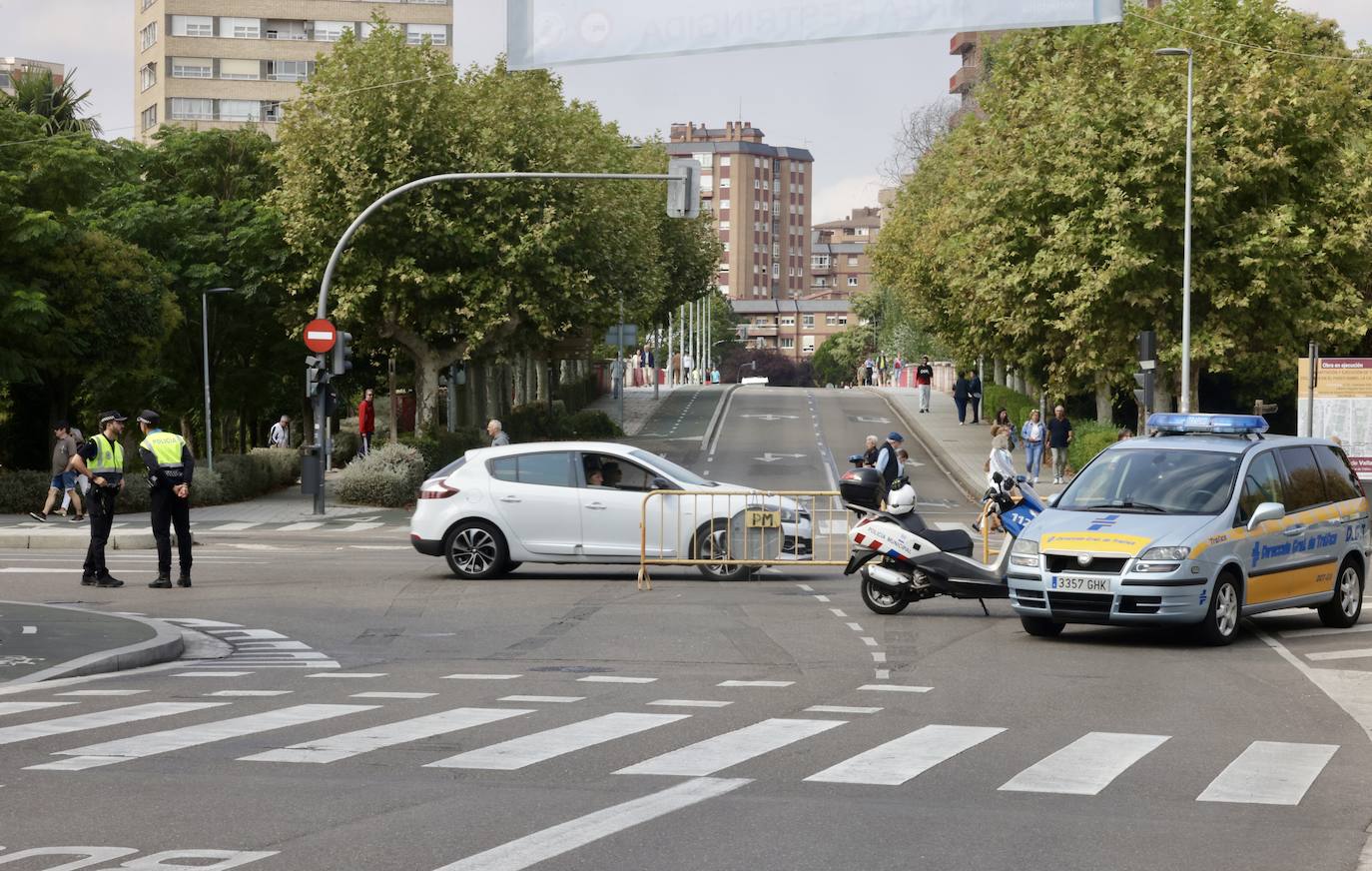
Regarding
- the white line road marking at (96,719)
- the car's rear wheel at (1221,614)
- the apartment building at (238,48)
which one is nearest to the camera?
the white line road marking at (96,719)

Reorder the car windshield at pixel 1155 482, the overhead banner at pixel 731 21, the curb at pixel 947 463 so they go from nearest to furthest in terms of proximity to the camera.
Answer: the overhead banner at pixel 731 21 < the car windshield at pixel 1155 482 < the curb at pixel 947 463

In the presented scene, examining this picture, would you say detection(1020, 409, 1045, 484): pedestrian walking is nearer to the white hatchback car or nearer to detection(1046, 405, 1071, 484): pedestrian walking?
detection(1046, 405, 1071, 484): pedestrian walking

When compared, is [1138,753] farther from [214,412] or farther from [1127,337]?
[214,412]

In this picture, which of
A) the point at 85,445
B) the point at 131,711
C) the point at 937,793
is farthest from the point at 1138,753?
the point at 85,445

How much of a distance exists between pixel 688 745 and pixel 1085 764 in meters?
2.01

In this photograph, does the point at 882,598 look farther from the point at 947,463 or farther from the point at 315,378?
the point at 947,463

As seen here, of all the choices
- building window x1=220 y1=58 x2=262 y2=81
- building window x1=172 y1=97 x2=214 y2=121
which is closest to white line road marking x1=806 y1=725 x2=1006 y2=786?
building window x1=172 y1=97 x2=214 y2=121

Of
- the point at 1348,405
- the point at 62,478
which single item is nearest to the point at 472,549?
the point at 1348,405

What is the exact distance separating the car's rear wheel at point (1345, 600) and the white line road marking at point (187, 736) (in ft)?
31.6

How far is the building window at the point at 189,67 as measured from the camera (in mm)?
97188

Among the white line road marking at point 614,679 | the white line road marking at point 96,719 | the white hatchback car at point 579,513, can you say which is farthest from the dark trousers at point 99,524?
the white line road marking at point 96,719

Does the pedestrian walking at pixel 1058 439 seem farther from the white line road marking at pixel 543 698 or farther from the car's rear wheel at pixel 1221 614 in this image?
the white line road marking at pixel 543 698

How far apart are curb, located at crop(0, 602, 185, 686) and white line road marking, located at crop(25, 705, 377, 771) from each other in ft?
7.71

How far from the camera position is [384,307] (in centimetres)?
4322
